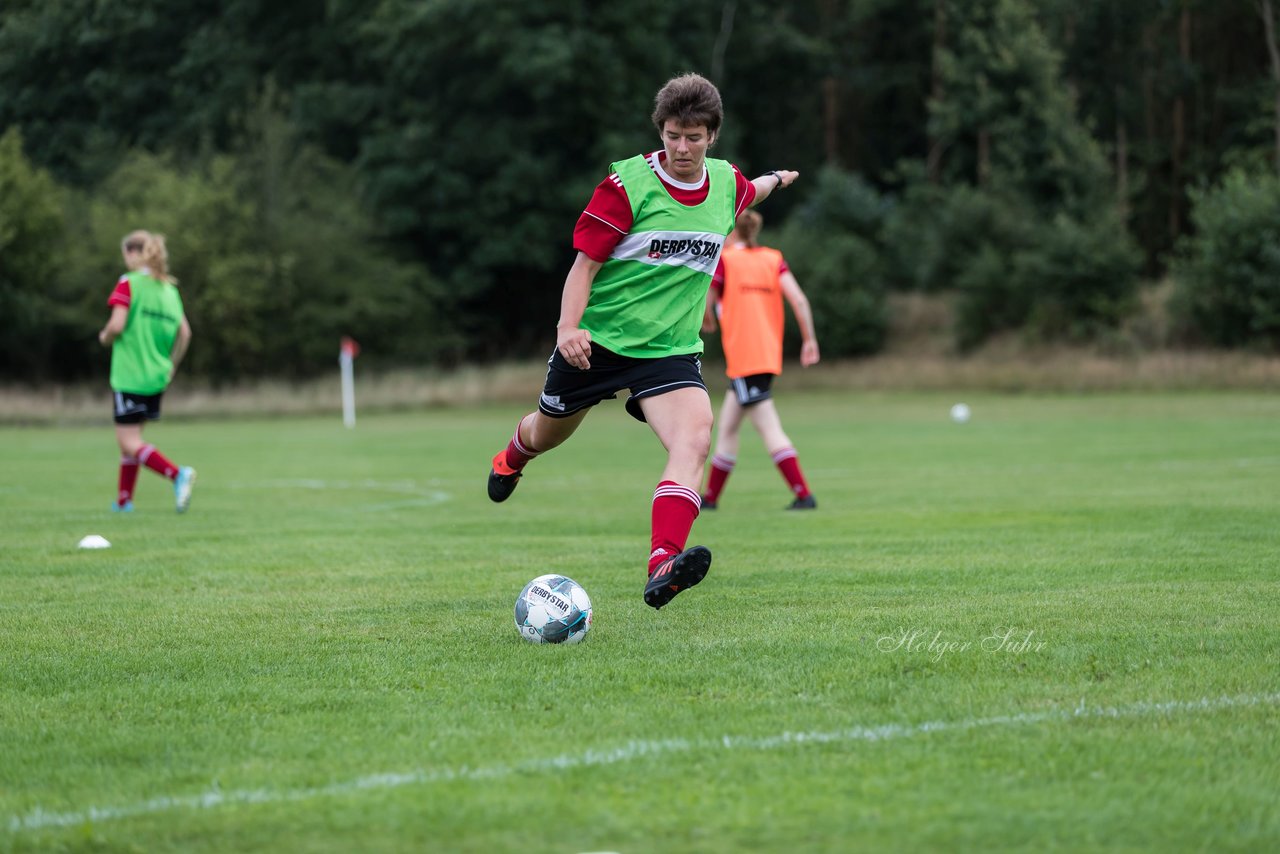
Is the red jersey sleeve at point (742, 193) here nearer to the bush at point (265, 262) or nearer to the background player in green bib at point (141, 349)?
the background player in green bib at point (141, 349)

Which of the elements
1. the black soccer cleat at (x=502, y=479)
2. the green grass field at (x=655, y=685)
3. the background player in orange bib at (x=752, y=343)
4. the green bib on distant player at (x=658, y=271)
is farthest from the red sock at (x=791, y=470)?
the green bib on distant player at (x=658, y=271)

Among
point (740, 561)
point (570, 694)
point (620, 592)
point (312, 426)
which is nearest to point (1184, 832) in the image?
point (570, 694)

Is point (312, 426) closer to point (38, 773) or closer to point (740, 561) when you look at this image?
point (740, 561)

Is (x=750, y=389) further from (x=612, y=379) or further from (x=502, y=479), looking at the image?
(x=612, y=379)

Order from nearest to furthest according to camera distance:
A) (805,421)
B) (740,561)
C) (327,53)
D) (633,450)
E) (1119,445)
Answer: (740,561), (1119,445), (633,450), (805,421), (327,53)

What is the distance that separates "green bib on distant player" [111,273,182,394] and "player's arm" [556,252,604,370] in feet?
22.3

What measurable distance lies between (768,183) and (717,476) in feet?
15.4

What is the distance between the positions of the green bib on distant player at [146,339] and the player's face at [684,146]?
701cm

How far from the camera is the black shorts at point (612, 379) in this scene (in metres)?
6.33

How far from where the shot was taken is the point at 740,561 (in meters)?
8.02

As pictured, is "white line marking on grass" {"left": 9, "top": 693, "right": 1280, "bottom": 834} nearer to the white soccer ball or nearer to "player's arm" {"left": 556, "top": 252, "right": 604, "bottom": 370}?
the white soccer ball

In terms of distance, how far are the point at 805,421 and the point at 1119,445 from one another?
10375mm

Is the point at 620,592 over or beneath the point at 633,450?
over

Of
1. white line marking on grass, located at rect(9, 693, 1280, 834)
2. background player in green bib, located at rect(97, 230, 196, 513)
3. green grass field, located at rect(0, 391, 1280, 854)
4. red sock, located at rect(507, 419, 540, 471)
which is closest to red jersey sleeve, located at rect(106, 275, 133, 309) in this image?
background player in green bib, located at rect(97, 230, 196, 513)
